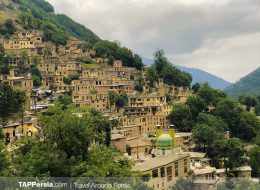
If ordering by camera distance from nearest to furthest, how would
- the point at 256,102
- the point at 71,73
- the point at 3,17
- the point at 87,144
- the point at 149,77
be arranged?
the point at 87,144, the point at 71,73, the point at 149,77, the point at 256,102, the point at 3,17

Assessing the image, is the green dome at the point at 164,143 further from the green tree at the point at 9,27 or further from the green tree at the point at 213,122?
the green tree at the point at 9,27

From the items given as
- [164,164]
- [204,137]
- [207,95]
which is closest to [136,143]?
[204,137]

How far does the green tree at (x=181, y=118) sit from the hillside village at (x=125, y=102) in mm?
128

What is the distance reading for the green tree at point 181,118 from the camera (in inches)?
2453

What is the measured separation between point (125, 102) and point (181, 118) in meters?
7.96

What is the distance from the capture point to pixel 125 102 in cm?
6550

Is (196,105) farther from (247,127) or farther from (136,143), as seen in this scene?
(136,143)

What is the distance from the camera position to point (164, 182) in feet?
74.0

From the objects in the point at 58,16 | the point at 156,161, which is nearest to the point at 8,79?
the point at 156,161

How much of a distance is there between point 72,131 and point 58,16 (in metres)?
135

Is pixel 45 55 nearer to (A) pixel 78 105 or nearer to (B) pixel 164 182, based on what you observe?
(A) pixel 78 105

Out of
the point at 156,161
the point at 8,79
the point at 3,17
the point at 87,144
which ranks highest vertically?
the point at 3,17

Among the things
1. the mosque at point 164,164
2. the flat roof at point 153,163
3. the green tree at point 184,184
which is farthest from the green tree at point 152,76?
the green tree at point 184,184

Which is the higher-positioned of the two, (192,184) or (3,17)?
(3,17)
